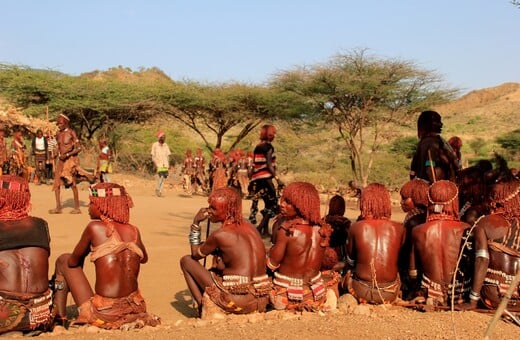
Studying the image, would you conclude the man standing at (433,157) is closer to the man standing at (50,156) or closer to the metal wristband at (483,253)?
the metal wristband at (483,253)

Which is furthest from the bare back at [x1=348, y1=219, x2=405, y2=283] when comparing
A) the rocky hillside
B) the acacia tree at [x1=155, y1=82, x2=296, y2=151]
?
the rocky hillside

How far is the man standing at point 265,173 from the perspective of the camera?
8906 mm

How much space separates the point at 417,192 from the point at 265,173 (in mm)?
3510

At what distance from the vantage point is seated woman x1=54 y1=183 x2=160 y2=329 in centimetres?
430

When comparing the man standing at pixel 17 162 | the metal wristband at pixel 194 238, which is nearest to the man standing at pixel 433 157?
the metal wristband at pixel 194 238

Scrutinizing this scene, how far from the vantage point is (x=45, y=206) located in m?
12.3

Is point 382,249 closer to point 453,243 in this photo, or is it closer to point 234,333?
point 453,243

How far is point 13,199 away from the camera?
414cm

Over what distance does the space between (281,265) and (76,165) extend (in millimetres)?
6969

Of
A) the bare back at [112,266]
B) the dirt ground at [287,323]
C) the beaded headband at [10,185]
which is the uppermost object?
the beaded headband at [10,185]

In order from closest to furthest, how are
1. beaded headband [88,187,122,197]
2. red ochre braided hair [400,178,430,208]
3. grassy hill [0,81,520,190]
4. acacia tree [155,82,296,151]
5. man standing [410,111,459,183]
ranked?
beaded headband [88,187,122,197], red ochre braided hair [400,178,430,208], man standing [410,111,459,183], acacia tree [155,82,296,151], grassy hill [0,81,520,190]

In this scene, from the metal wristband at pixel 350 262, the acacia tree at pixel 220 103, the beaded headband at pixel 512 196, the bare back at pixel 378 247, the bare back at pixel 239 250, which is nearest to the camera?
the bare back at pixel 239 250

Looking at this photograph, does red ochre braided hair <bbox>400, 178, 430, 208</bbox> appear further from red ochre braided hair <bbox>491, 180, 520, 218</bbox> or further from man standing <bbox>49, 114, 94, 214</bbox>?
man standing <bbox>49, 114, 94, 214</bbox>

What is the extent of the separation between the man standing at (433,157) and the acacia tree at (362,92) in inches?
585
